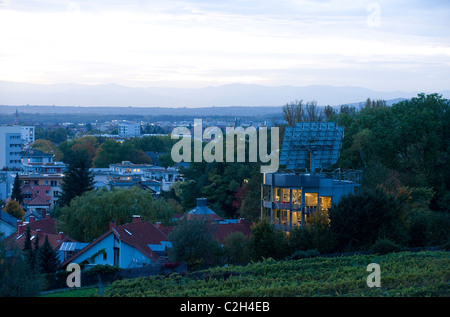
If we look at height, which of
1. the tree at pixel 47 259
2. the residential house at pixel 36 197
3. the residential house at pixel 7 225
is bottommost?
the residential house at pixel 36 197

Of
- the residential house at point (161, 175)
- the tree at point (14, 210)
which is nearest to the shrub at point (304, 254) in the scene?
the tree at point (14, 210)

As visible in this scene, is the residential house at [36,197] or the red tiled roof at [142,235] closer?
the red tiled roof at [142,235]

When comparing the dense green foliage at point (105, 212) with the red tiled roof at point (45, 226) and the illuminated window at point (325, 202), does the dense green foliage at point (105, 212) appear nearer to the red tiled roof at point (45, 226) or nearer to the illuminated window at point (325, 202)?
the red tiled roof at point (45, 226)

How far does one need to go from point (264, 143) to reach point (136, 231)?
24.0m

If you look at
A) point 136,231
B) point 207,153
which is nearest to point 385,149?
point 207,153

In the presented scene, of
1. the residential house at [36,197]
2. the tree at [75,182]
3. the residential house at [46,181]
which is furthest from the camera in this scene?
the residential house at [46,181]

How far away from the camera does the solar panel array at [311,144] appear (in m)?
30.7

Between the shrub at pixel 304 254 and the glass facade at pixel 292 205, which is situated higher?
the glass facade at pixel 292 205

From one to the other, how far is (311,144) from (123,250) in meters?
10.6

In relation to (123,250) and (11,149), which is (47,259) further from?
(11,149)

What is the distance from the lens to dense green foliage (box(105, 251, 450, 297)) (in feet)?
52.0

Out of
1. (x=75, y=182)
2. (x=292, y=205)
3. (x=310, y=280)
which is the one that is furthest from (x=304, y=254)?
(x=75, y=182)

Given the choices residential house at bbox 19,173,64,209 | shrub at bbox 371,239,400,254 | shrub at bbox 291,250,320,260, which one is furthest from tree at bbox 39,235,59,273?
residential house at bbox 19,173,64,209
